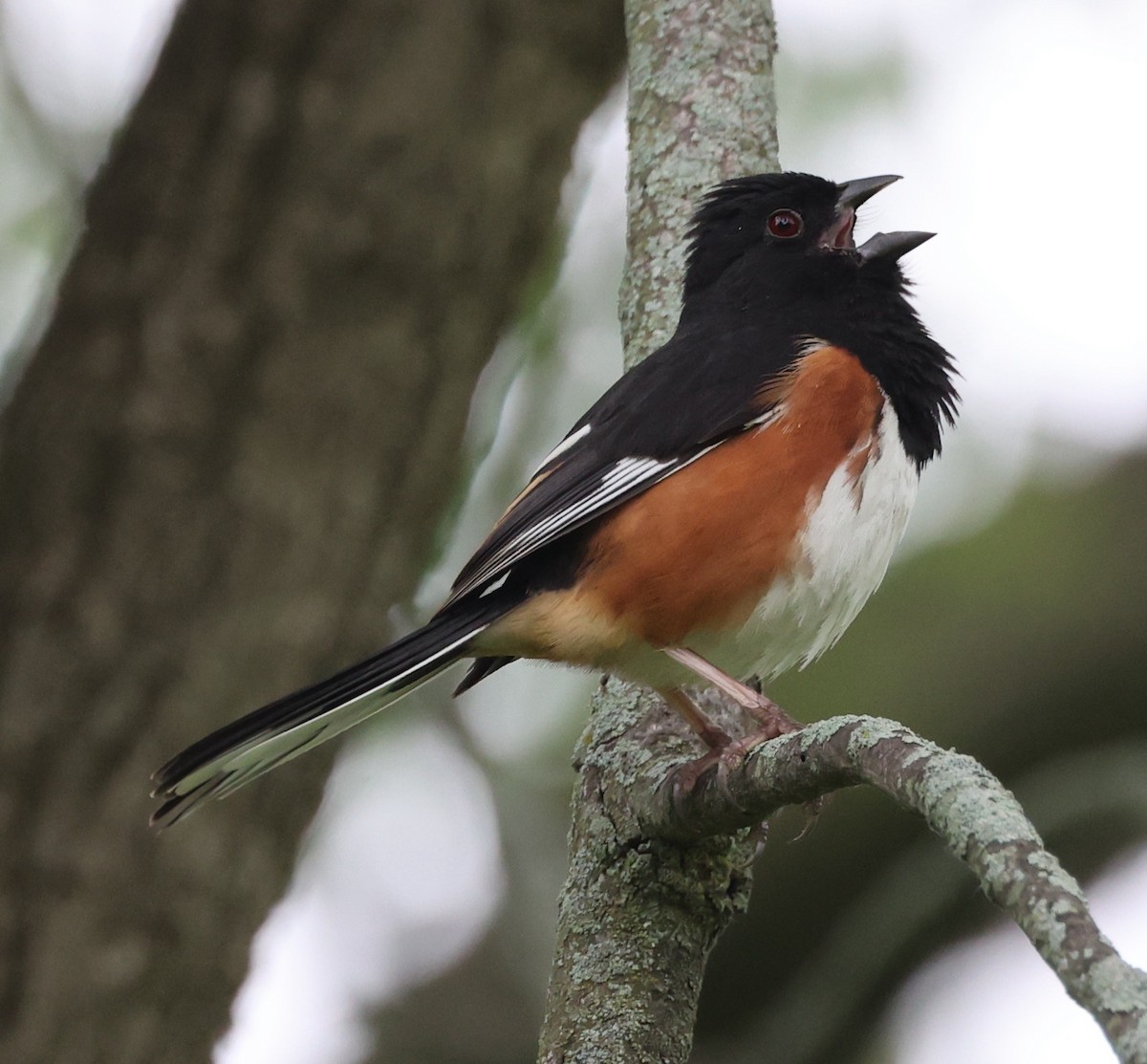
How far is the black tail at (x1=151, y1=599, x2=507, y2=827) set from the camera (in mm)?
2650

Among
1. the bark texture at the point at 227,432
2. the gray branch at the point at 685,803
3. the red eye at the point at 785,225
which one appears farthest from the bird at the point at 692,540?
the bark texture at the point at 227,432

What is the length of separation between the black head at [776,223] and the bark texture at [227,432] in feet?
2.00

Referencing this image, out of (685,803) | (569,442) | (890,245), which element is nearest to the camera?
(685,803)

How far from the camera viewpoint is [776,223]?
3467mm

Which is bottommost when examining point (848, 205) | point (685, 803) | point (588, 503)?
point (685, 803)

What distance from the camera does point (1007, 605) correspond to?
3891 millimetres

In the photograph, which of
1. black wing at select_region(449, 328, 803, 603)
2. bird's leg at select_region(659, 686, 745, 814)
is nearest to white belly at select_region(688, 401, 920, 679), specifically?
bird's leg at select_region(659, 686, 745, 814)

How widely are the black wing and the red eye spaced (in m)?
0.44

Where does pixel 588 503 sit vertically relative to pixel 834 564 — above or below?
above

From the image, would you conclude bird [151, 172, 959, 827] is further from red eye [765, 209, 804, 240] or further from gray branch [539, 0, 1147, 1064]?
red eye [765, 209, 804, 240]

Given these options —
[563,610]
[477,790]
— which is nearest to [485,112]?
[563,610]

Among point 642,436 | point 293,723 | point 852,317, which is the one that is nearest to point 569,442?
point 642,436

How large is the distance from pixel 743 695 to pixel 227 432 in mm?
1404

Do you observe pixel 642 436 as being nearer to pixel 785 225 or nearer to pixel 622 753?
pixel 622 753
